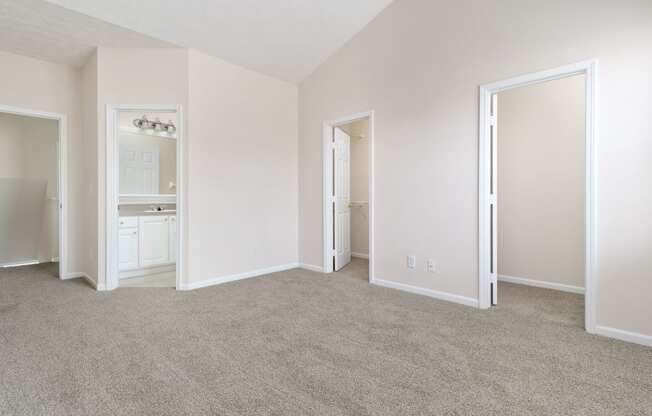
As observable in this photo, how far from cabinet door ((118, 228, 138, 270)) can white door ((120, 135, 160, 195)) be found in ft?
3.72

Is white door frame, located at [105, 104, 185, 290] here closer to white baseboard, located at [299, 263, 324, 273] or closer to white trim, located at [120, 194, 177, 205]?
white trim, located at [120, 194, 177, 205]

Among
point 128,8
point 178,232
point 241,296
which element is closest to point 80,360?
point 241,296

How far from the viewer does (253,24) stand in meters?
3.69

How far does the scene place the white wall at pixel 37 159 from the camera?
513 centimetres

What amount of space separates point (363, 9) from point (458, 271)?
10.3 ft

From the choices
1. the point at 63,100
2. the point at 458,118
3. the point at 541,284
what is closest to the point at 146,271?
the point at 63,100

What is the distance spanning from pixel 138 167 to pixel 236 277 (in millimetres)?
2772

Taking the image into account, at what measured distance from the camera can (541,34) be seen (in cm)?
279

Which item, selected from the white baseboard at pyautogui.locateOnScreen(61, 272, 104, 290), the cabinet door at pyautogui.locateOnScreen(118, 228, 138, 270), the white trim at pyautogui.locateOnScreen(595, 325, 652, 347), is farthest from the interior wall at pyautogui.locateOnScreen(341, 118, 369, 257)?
the white baseboard at pyautogui.locateOnScreen(61, 272, 104, 290)

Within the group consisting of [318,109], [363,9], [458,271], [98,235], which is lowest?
[458,271]

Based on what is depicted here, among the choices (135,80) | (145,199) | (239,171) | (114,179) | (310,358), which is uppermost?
(135,80)

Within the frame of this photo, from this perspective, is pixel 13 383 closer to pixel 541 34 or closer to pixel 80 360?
pixel 80 360

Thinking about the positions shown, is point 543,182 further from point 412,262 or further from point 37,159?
point 37,159

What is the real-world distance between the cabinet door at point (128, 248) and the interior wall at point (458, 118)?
2.33 m
